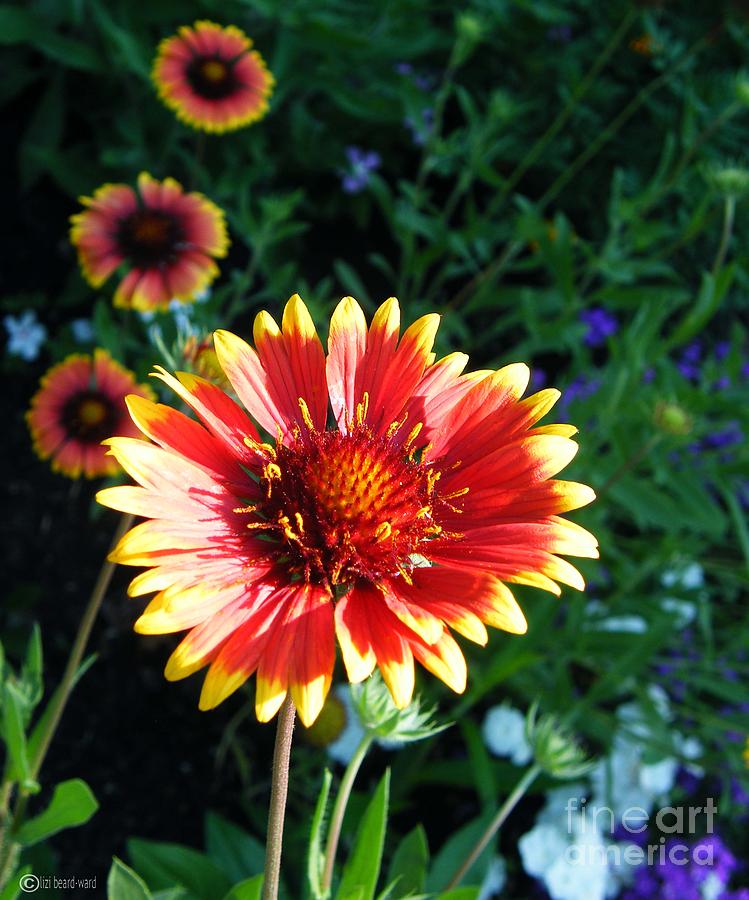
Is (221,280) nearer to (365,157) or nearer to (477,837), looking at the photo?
(365,157)

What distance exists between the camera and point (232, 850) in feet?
5.87

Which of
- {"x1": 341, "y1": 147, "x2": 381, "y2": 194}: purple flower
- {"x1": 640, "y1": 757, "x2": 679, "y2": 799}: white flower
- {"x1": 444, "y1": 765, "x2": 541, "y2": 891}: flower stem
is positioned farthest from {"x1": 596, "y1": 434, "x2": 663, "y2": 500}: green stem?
{"x1": 341, "y1": 147, "x2": 381, "y2": 194}: purple flower

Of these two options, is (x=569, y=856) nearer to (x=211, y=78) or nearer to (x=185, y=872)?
(x=185, y=872)

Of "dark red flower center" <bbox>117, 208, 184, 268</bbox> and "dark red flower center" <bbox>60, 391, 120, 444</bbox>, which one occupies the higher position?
"dark red flower center" <bbox>117, 208, 184, 268</bbox>

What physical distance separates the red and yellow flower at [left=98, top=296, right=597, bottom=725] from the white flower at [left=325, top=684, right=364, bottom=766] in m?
1.15

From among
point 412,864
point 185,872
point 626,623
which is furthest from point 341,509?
point 626,623

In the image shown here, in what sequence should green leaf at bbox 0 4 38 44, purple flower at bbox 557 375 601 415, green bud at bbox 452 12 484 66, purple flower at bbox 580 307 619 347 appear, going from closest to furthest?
green bud at bbox 452 12 484 66
green leaf at bbox 0 4 38 44
purple flower at bbox 557 375 601 415
purple flower at bbox 580 307 619 347

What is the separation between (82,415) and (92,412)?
0.02 m

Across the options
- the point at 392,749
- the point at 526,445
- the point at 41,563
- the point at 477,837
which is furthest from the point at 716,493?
the point at 526,445

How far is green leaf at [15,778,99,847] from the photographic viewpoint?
120 cm

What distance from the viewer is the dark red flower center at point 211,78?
89.3 inches

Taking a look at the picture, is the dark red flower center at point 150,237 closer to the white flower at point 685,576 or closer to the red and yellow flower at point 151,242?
the red and yellow flower at point 151,242

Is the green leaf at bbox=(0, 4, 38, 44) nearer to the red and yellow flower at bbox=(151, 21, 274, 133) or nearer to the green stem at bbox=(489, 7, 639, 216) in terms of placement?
the red and yellow flower at bbox=(151, 21, 274, 133)

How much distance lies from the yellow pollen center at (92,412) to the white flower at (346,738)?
0.82 m
